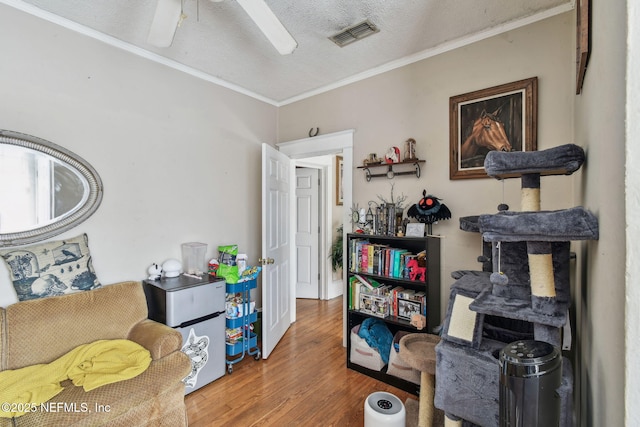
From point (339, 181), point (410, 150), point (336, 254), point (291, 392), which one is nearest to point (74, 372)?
point (291, 392)

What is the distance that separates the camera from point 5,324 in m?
1.67

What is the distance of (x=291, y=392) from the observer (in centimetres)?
222

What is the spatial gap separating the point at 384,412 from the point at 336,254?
282 cm

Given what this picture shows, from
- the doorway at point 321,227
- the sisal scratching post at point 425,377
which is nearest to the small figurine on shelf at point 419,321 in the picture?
the sisal scratching post at point 425,377

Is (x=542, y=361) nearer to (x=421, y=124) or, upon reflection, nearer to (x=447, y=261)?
(x=447, y=261)

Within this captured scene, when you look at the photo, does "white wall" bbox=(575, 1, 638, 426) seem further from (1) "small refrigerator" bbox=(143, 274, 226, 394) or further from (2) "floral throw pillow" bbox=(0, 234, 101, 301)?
(2) "floral throw pillow" bbox=(0, 234, 101, 301)

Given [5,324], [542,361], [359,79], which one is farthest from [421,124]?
[5,324]

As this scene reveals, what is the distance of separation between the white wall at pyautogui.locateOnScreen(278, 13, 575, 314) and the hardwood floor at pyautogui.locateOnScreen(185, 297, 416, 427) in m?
1.01

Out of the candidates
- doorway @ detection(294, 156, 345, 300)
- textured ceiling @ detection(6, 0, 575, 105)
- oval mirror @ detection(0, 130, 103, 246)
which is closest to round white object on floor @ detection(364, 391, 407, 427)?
oval mirror @ detection(0, 130, 103, 246)

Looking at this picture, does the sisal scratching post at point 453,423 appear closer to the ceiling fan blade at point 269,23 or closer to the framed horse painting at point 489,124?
the framed horse painting at point 489,124

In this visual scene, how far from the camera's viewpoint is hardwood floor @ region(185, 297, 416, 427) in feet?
6.40

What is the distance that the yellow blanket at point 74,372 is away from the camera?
4.62ft

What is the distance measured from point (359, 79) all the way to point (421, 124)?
32.7 inches

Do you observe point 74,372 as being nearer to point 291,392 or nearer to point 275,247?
point 291,392
